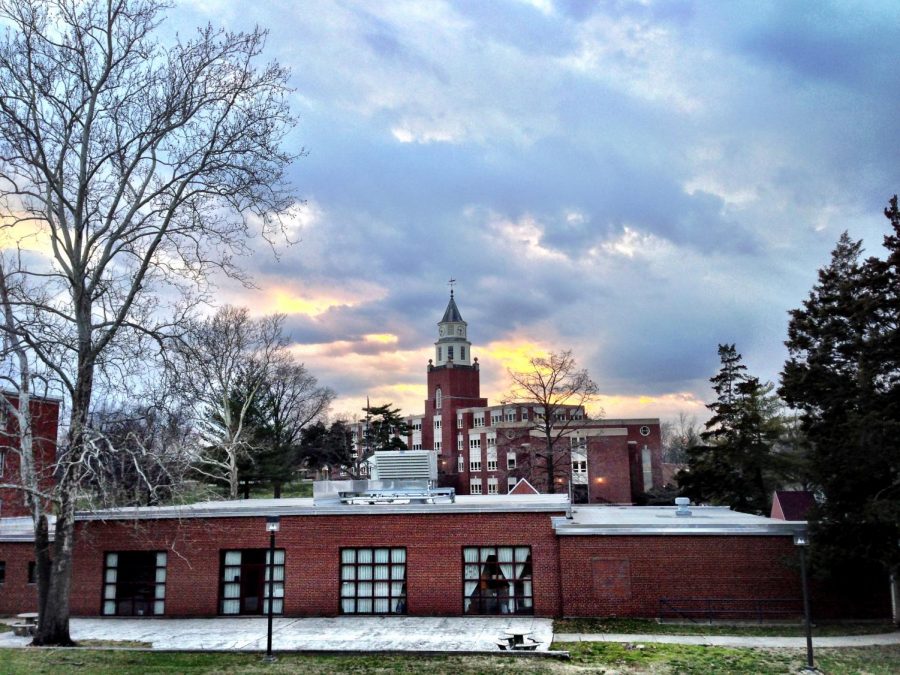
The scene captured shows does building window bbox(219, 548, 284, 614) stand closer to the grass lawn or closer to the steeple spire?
the grass lawn

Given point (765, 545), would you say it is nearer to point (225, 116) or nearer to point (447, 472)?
point (225, 116)

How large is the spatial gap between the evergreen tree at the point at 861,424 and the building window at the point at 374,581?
11929mm

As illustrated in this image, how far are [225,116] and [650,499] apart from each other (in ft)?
185

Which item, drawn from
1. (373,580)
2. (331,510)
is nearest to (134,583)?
(331,510)

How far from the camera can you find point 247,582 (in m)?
22.1

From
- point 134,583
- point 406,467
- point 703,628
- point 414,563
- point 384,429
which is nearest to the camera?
point 703,628

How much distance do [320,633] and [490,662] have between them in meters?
5.71

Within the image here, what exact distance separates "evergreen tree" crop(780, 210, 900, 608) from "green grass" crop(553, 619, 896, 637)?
6.15 feet

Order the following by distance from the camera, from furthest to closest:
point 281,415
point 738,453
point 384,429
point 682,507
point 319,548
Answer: point 384,429 < point 281,415 < point 738,453 < point 682,507 < point 319,548

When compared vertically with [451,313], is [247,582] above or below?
below

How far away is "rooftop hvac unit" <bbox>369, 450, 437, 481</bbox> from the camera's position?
23.4m

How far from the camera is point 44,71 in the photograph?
17.6 meters

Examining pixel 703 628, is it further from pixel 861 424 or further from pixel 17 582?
pixel 17 582

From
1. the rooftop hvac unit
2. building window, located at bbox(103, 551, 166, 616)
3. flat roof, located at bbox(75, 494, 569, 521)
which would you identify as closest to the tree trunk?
flat roof, located at bbox(75, 494, 569, 521)
